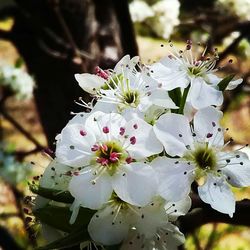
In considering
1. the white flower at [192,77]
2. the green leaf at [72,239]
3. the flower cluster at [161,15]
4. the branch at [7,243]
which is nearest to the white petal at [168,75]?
the white flower at [192,77]

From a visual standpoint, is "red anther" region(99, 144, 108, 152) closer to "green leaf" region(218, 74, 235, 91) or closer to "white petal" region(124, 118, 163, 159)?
"white petal" region(124, 118, 163, 159)

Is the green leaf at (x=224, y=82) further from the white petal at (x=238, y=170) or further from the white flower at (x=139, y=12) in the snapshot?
the white flower at (x=139, y=12)

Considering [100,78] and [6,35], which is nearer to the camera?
[100,78]

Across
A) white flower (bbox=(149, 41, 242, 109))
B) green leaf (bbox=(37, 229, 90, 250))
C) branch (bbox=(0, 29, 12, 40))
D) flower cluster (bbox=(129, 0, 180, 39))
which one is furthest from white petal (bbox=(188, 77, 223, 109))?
flower cluster (bbox=(129, 0, 180, 39))

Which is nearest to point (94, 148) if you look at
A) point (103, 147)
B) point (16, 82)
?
point (103, 147)

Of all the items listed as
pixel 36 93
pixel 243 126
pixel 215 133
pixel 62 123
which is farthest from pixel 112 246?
pixel 243 126

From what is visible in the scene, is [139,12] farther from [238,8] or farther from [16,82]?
[16,82]
